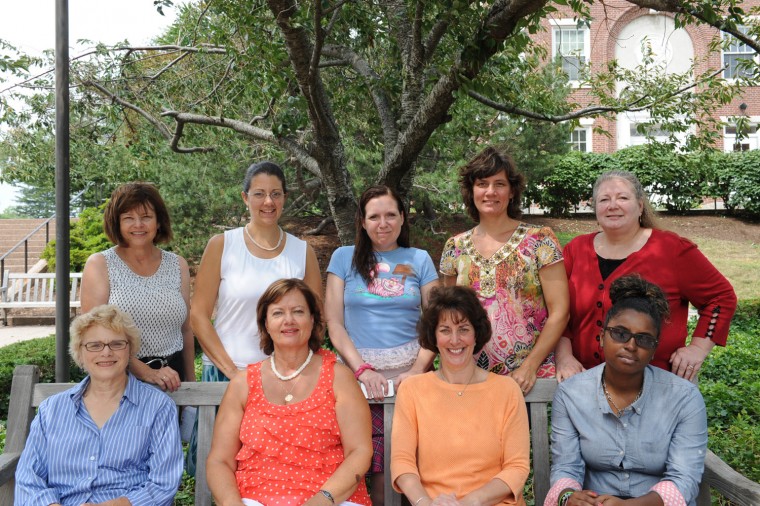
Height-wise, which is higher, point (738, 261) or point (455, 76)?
point (455, 76)

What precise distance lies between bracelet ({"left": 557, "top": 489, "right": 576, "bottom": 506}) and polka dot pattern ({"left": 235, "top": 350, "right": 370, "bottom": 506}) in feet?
2.74

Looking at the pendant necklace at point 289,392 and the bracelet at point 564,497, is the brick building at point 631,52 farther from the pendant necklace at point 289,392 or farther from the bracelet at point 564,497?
the bracelet at point 564,497

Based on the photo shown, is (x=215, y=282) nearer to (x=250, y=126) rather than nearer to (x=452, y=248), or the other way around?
(x=452, y=248)

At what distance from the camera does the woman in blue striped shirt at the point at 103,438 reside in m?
Answer: 3.04

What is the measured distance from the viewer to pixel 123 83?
903 cm

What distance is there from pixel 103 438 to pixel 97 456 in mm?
78

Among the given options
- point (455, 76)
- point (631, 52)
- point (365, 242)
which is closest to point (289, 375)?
point (365, 242)

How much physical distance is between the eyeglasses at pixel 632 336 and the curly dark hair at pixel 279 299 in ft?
4.21

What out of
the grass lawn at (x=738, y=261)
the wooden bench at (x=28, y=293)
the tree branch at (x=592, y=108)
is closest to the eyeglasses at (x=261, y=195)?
the tree branch at (x=592, y=108)

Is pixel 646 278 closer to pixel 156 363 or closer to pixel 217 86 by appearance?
pixel 156 363

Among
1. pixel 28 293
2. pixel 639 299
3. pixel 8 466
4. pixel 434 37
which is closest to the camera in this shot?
pixel 639 299

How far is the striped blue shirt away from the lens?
3039 mm

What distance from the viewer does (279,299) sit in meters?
3.11

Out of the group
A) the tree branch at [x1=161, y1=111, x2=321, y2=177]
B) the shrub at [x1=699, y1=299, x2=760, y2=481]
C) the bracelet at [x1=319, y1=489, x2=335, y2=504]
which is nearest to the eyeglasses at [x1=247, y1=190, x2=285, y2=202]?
the bracelet at [x1=319, y1=489, x2=335, y2=504]
